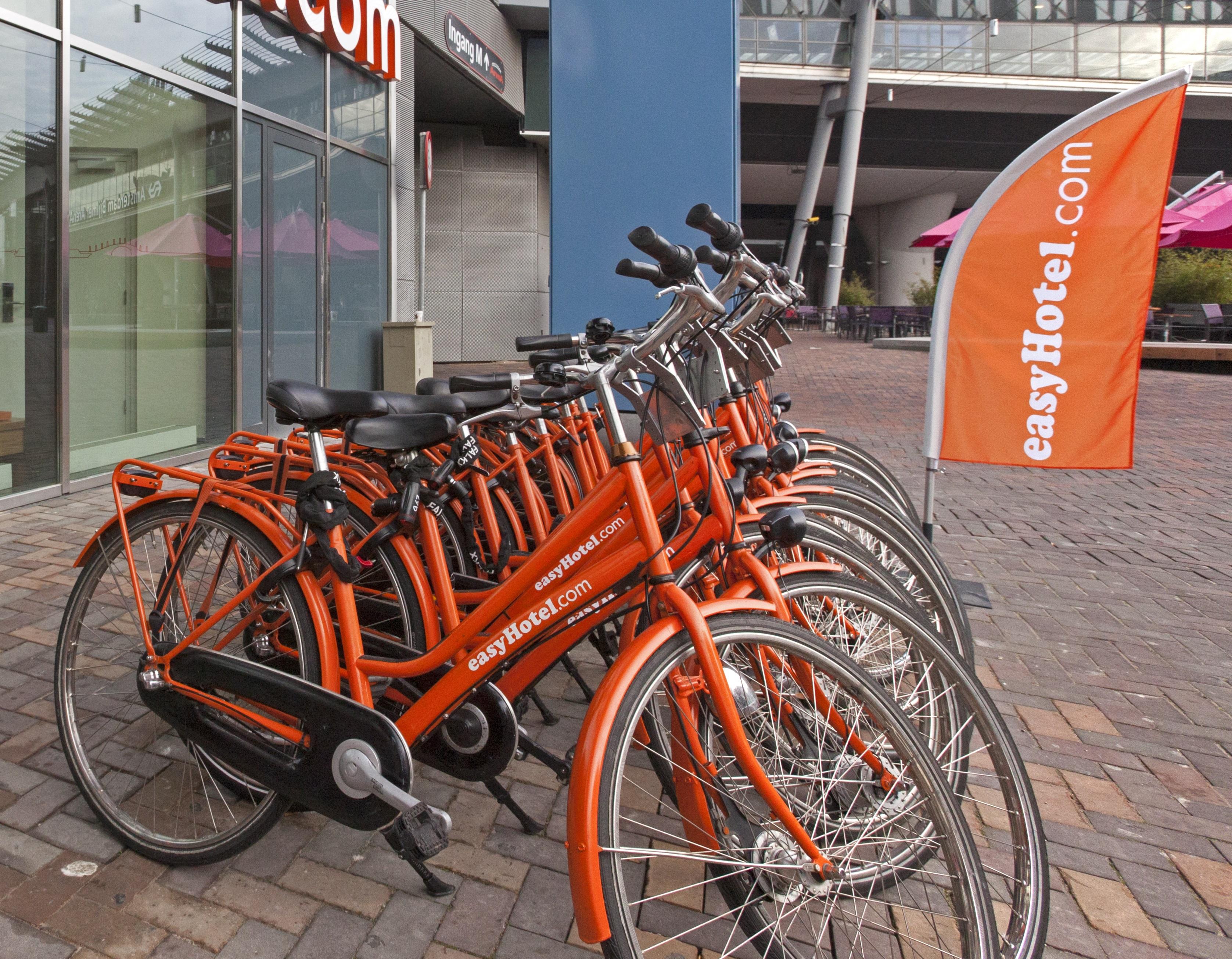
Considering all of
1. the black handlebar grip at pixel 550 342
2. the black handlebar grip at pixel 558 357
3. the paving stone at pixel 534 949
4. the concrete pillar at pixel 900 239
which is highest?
the concrete pillar at pixel 900 239

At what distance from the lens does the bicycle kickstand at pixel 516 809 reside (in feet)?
7.97

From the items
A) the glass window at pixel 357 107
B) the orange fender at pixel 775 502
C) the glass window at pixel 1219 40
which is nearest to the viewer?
the orange fender at pixel 775 502

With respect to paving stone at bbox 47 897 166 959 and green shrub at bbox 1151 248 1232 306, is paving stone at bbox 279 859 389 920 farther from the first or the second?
green shrub at bbox 1151 248 1232 306

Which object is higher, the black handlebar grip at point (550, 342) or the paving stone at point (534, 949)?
the black handlebar grip at point (550, 342)

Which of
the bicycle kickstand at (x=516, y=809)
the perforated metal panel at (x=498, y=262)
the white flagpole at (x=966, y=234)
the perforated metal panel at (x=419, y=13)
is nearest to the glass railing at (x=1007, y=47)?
the perforated metal panel at (x=498, y=262)

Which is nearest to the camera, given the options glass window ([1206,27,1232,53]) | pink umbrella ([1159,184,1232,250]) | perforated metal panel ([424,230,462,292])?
pink umbrella ([1159,184,1232,250])

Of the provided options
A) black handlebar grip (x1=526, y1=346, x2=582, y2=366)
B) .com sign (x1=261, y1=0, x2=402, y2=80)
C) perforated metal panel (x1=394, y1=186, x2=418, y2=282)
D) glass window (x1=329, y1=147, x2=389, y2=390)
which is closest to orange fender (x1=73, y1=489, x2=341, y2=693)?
black handlebar grip (x1=526, y1=346, x2=582, y2=366)

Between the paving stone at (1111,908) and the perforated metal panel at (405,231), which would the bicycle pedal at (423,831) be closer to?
the paving stone at (1111,908)

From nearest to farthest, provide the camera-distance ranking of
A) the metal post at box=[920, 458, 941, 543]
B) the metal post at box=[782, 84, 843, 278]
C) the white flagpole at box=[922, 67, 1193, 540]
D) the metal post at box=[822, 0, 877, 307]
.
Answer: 1. the white flagpole at box=[922, 67, 1193, 540]
2. the metal post at box=[920, 458, 941, 543]
3. the metal post at box=[822, 0, 877, 307]
4. the metal post at box=[782, 84, 843, 278]

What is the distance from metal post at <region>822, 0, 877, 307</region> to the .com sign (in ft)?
61.2

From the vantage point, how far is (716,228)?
2.12 m

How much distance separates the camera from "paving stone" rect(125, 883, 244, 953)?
2.12 metres

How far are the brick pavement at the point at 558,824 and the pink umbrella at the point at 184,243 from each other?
2.56 m

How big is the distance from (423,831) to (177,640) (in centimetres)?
83
